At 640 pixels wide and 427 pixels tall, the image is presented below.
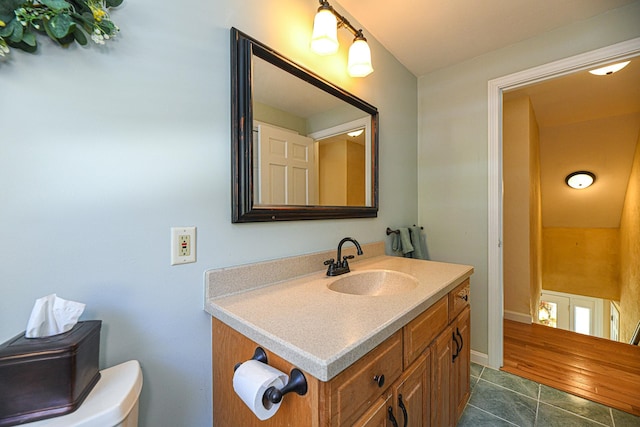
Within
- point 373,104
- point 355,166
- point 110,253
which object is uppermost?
point 373,104

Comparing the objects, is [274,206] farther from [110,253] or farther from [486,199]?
[486,199]

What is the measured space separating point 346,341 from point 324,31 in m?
1.32

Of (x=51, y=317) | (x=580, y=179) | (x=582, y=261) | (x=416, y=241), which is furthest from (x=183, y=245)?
(x=582, y=261)

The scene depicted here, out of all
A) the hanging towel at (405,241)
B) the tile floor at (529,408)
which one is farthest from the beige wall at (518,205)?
the hanging towel at (405,241)

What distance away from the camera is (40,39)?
674 millimetres

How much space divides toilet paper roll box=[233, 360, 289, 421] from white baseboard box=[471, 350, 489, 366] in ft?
6.74

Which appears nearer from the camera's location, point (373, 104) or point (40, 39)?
point (40, 39)

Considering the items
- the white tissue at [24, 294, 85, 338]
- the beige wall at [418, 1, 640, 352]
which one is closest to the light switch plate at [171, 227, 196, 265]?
the white tissue at [24, 294, 85, 338]

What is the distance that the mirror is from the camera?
1057 mm

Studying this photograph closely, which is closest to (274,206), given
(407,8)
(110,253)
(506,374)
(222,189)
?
(222,189)

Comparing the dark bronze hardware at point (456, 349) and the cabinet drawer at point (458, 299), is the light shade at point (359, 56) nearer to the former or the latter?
the cabinet drawer at point (458, 299)

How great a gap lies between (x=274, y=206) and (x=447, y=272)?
948 millimetres

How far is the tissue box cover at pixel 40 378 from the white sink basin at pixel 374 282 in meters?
0.92

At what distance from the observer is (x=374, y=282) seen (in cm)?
146
